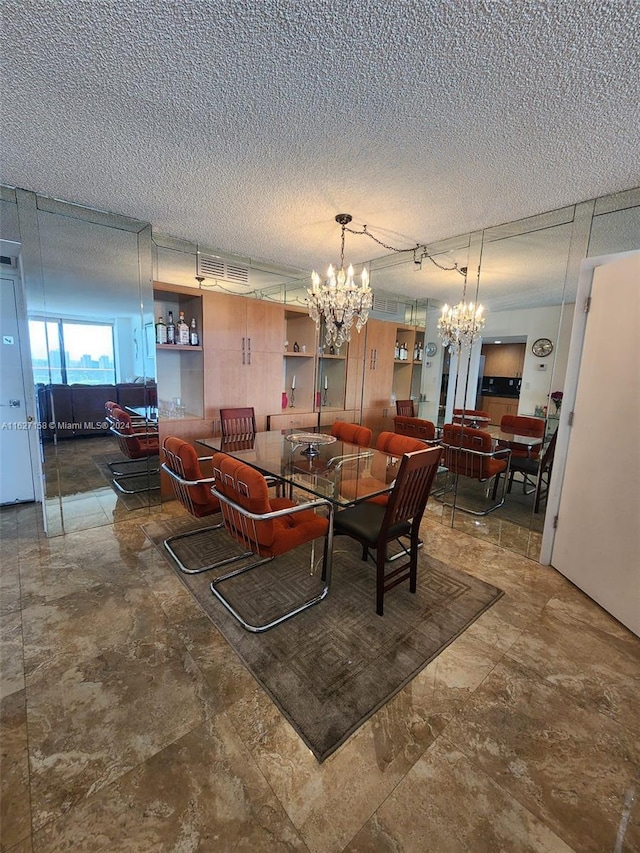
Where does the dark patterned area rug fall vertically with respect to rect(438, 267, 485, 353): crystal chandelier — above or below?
below

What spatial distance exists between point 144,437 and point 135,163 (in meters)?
2.17

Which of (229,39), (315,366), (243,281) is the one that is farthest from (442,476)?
(229,39)

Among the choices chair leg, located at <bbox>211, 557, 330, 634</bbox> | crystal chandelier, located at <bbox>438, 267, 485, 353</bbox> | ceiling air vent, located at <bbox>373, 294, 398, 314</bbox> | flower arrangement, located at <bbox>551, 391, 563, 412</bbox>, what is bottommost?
chair leg, located at <bbox>211, 557, 330, 634</bbox>

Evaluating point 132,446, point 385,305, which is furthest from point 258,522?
point 385,305

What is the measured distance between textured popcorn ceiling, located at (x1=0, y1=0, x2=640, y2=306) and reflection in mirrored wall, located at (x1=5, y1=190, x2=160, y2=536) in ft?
1.32

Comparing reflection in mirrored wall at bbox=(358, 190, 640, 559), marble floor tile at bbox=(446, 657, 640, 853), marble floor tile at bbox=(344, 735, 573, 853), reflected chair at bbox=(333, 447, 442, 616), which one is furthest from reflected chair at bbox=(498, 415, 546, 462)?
marble floor tile at bbox=(344, 735, 573, 853)

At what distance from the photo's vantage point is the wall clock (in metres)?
2.74

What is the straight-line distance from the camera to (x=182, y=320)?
3688 mm

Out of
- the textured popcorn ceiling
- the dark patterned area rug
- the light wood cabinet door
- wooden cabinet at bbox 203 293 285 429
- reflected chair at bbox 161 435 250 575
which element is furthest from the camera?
the light wood cabinet door

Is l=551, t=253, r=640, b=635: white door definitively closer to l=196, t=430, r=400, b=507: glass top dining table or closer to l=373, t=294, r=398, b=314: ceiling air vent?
l=196, t=430, r=400, b=507: glass top dining table

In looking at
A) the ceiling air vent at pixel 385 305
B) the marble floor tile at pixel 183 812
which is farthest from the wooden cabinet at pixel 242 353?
the marble floor tile at pixel 183 812

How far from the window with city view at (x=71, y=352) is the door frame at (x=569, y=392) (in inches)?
149

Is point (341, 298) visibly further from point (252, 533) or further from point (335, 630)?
point (335, 630)

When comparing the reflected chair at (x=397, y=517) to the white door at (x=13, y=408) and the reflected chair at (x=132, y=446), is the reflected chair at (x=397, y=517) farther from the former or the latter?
the white door at (x=13, y=408)
